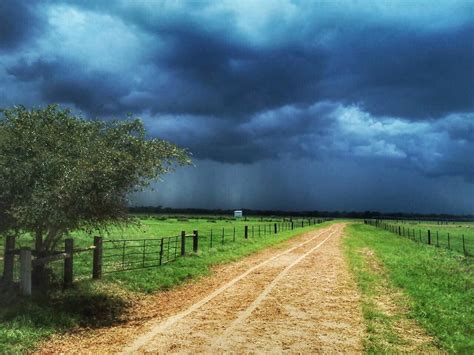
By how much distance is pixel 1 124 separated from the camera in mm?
13570

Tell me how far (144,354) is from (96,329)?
3.01 m

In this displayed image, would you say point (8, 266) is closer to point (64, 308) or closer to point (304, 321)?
point (64, 308)

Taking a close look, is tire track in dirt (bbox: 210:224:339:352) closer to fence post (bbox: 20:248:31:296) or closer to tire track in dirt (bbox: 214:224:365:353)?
tire track in dirt (bbox: 214:224:365:353)

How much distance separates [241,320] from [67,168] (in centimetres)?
636

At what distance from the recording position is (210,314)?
39.1ft

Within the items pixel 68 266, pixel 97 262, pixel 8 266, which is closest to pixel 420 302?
pixel 97 262

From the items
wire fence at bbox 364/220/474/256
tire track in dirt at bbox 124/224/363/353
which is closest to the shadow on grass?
tire track in dirt at bbox 124/224/363/353

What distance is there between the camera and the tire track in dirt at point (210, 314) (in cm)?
960

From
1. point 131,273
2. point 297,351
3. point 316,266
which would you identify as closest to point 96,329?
point 297,351

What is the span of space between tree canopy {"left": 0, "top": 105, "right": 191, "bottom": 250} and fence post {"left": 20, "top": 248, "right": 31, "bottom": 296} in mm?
878

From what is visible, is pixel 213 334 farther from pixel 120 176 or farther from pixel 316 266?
pixel 316 266

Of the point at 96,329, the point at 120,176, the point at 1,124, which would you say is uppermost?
the point at 1,124

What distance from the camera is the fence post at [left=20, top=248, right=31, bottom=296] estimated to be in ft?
38.7

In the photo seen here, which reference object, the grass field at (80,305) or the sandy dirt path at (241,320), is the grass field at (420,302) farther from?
A: the grass field at (80,305)
